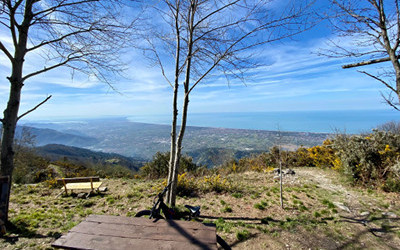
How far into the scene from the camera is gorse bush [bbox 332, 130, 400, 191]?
5.71 metres

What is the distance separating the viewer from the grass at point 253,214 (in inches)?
126

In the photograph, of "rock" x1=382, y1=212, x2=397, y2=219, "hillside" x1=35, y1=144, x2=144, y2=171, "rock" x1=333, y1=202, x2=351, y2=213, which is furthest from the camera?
"hillside" x1=35, y1=144, x2=144, y2=171

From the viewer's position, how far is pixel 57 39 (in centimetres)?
347

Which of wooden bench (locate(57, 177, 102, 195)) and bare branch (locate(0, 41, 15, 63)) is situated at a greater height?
bare branch (locate(0, 41, 15, 63))

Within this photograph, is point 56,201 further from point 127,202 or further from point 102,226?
point 102,226

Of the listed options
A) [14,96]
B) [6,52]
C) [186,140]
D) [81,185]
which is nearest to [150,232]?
[14,96]

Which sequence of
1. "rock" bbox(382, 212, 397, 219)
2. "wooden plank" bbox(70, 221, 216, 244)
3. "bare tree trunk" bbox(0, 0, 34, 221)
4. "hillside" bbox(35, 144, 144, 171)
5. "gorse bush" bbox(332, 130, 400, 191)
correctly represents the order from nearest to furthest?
"wooden plank" bbox(70, 221, 216, 244) → "bare tree trunk" bbox(0, 0, 34, 221) → "rock" bbox(382, 212, 397, 219) → "gorse bush" bbox(332, 130, 400, 191) → "hillside" bbox(35, 144, 144, 171)

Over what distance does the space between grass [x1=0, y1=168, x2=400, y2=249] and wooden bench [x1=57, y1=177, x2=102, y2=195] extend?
1.19 feet

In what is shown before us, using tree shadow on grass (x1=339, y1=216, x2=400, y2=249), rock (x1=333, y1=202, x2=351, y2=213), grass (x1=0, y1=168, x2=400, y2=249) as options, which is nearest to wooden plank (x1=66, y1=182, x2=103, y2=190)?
grass (x1=0, y1=168, x2=400, y2=249)

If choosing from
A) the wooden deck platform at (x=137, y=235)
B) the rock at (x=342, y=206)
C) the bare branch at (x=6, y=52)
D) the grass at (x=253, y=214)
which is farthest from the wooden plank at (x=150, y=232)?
the rock at (x=342, y=206)

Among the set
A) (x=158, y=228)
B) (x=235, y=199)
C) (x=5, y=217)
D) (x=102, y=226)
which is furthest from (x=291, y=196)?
(x=5, y=217)

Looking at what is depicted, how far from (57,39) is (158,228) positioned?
12.9ft

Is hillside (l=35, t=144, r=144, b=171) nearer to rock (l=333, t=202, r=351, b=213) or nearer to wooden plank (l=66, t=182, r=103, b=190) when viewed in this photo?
wooden plank (l=66, t=182, r=103, b=190)

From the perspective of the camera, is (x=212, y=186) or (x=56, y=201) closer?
(x=56, y=201)
